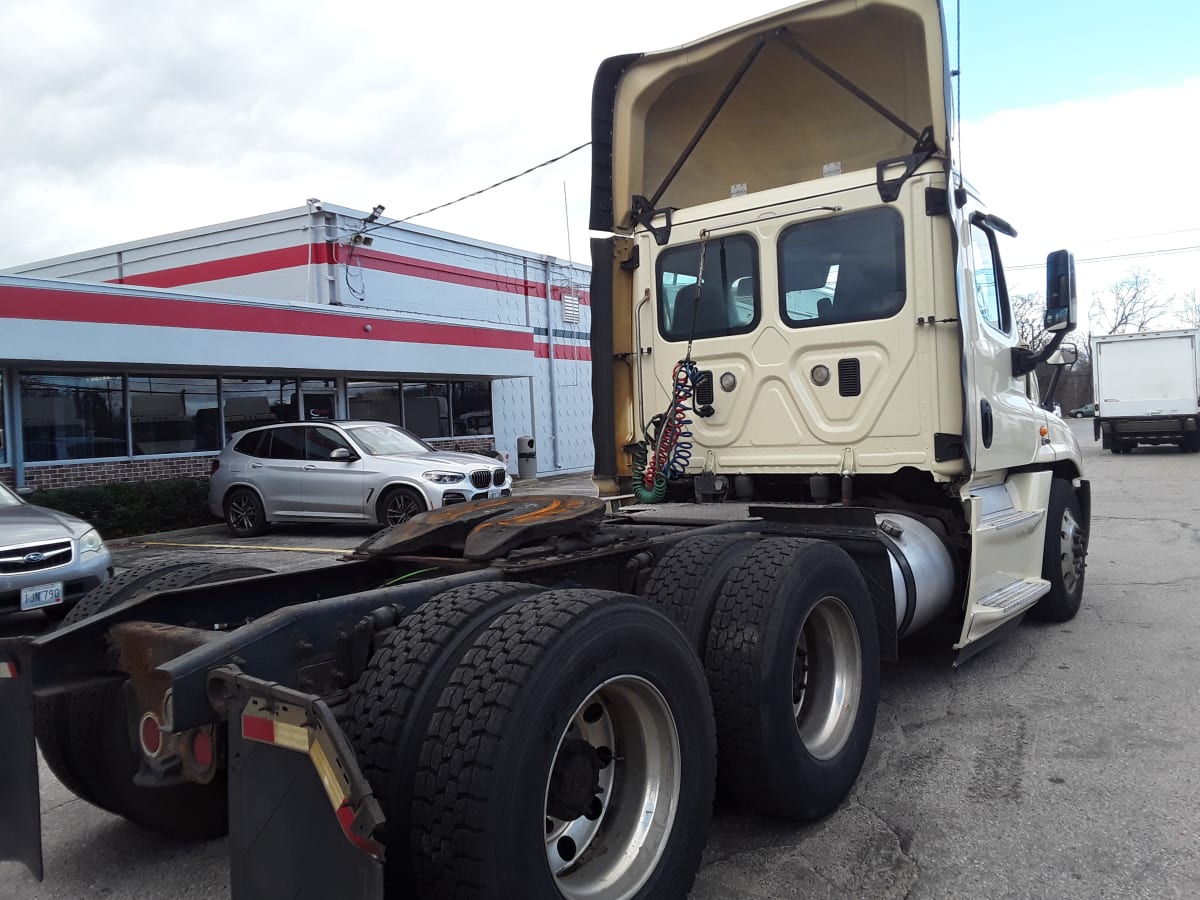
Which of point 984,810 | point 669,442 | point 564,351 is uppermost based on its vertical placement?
point 564,351

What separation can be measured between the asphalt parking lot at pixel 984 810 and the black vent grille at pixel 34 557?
10.8ft

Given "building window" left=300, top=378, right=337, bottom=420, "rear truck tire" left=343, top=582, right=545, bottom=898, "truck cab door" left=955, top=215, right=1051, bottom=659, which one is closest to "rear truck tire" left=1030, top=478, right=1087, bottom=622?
"truck cab door" left=955, top=215, right=1051, bottom=659

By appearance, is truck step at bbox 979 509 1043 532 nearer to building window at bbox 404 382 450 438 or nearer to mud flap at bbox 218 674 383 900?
mud flap at bbox 218 674 383 900

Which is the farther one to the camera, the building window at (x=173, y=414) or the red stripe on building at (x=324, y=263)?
the red stripe on building at (x=324, y=263)

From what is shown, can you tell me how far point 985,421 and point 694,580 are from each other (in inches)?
95.7

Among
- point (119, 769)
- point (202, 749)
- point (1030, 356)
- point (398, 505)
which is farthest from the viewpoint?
point (398, 505)

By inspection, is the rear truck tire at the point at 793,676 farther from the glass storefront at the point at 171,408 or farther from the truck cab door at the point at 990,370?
the glass storefront at the point at 171,408

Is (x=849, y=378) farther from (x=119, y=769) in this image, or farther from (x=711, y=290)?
(x=119, y=769)

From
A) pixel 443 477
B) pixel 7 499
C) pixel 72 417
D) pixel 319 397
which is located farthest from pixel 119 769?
pixel 319 397

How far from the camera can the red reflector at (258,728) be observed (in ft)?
6.73

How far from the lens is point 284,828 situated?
2.01 meters

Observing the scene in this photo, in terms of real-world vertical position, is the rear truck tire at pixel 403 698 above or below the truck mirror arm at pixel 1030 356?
below

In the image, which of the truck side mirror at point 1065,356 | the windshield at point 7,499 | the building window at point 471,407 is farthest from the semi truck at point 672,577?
the building window at point 471,407

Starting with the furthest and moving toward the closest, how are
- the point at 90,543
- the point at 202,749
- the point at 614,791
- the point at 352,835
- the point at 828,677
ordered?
the point at 90,543 < the point at 828,677 < the point at 614,791 < the point at 202,749 < the point at 352,835
